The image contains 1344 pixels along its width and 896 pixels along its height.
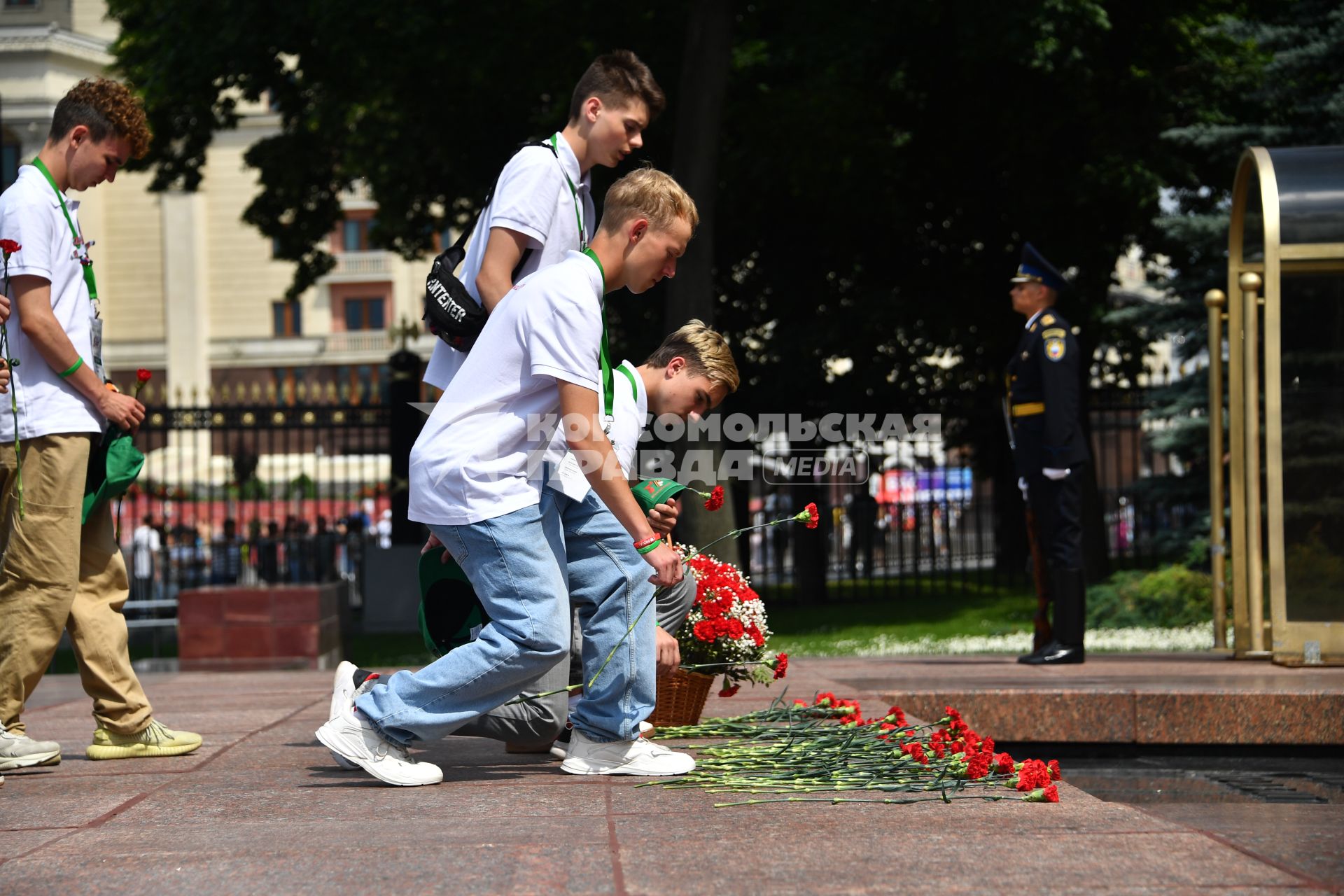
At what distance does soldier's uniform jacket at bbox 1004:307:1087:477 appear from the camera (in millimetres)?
7781

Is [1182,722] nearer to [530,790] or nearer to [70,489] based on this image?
[530,790]

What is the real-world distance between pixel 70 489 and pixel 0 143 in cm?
729

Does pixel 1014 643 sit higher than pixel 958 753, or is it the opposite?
pixel 958 753

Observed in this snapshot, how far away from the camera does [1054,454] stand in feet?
25.7

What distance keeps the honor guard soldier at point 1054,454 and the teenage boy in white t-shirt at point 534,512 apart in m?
3.97

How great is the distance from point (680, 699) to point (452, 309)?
5.38 ft

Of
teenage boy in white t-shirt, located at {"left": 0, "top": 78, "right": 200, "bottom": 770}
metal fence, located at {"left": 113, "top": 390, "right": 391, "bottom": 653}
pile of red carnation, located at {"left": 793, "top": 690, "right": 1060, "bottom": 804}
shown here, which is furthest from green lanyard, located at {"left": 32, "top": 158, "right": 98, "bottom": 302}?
metal fence, located at {"left": 113, "top": 390, "right": 391, "bottom": 653}

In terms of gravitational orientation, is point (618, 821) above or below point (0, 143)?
below

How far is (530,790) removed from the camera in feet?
13.8

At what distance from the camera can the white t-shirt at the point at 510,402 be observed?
13.1 feet

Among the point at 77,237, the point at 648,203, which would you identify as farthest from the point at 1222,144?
the point at 77,237

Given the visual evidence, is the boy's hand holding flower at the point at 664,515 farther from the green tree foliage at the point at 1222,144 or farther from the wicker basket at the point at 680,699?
the green tree foliage at the point at 1222,144

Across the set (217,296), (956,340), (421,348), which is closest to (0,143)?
(956,340)

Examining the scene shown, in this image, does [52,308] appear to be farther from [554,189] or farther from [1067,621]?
[1067,621]
